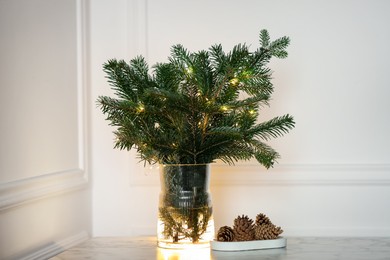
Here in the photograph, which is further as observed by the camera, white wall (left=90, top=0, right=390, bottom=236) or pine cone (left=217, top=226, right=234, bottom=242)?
white wall (left=90, top=0, right=390, bottom=236)

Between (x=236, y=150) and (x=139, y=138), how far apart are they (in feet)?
0.72

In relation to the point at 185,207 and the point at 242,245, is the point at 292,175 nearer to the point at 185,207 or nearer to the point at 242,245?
the point at 242,245
